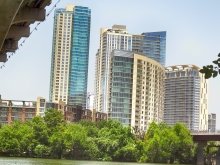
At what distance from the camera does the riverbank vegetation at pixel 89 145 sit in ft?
330

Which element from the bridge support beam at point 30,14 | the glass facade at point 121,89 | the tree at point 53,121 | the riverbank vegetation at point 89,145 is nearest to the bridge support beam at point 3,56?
the bridge support beam at point 30,14

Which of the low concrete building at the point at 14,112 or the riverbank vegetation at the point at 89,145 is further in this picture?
the low concrete building at the point at 14,112

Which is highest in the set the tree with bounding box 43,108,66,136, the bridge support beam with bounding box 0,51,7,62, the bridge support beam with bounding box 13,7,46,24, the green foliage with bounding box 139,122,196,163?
the bridge support beam with bounding box 13,7,46,24

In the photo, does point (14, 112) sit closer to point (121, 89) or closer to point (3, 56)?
point (121, 89)

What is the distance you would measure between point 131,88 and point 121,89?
461cm

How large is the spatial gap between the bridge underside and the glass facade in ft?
413

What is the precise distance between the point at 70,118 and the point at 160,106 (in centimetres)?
3645

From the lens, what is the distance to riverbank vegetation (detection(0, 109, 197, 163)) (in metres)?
100

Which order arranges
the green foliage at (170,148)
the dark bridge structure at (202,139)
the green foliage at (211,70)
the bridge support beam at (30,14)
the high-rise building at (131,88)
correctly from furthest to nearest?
the high-rise building at (131,88) < the green foliage at (170,148) < the dark bridge structure at (202,139) < the bridge support beam at (30,14) < the green foliage at (211,70)

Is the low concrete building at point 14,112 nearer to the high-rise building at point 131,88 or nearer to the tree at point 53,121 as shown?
the high-rise building at point 131,88

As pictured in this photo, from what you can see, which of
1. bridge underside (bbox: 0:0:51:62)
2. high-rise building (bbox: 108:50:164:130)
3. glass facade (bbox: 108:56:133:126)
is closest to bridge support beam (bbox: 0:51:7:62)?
bridge underside (bbox: 0:0:51:62)

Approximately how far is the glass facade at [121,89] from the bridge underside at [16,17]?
413 feet

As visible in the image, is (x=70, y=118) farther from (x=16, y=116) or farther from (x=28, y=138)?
(x=28, y=138)

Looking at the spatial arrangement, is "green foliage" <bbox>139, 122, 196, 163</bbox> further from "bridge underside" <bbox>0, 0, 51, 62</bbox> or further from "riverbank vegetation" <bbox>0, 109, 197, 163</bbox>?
"bridge underside" <bbox>0, 0, 51, 62</bbox>
